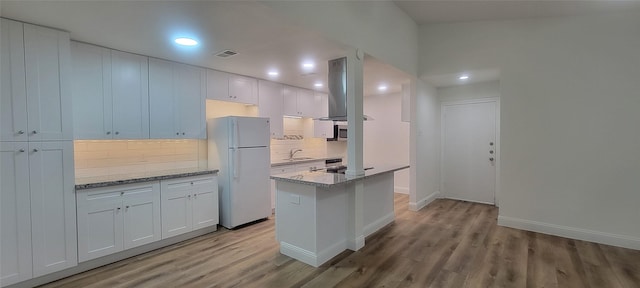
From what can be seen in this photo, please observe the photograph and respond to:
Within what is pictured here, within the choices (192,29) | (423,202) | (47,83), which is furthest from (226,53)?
(423,202)

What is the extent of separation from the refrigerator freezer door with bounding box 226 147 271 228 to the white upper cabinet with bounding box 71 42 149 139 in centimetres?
123

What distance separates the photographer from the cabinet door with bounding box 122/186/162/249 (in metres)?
3.03

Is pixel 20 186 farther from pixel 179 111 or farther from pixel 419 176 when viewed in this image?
pixel 419 176

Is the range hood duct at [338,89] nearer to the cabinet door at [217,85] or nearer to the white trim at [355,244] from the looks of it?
the white trim at [355,244]

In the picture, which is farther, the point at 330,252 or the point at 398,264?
the point at 330,252

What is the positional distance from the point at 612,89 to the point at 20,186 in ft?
20.8

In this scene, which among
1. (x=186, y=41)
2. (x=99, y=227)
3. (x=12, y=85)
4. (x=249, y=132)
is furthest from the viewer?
(x=249, y=132)

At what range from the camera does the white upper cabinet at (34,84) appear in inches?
92.2

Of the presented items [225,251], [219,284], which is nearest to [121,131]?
[225,251]

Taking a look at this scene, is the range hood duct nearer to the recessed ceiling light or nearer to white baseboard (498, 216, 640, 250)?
the recessed ceiling light

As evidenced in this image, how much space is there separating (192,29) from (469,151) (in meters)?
5.23

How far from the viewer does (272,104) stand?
5.02 meters

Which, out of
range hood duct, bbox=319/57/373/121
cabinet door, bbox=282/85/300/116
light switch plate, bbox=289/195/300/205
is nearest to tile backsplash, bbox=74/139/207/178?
cabinet door, bbox=282/85/300/116

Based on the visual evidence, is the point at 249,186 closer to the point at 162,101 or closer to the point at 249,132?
the point at 249,132
